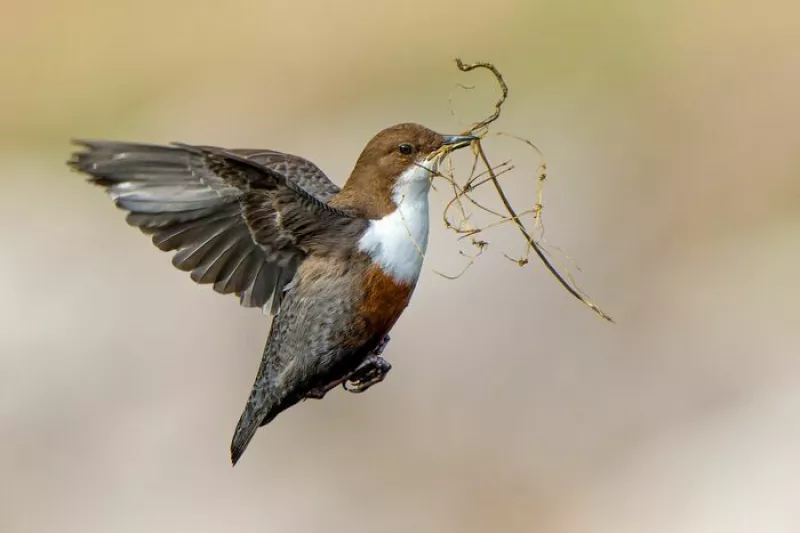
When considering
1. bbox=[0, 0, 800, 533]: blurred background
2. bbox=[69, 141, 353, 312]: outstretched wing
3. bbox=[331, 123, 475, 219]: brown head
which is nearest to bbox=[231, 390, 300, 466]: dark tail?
bbox=[69, 141, 353, 312]: outstretched wing

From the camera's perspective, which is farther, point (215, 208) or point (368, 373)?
point (368, 373)

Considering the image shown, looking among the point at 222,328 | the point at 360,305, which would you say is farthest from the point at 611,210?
the point at 360,305

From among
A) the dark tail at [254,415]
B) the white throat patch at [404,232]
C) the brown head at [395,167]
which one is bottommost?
the dark tail at [254,415]

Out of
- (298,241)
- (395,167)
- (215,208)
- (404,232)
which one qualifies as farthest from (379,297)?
(215,208)

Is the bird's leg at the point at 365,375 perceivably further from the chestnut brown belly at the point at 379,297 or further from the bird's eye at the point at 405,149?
the bird's eye at the point at 405,149

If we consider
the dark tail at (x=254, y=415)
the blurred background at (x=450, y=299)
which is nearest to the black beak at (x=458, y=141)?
the dark tail at (x=254, y=415)

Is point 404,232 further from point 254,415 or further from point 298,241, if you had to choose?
point 254,415

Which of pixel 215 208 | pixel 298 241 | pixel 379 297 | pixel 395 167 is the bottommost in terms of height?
pixel 379 297
